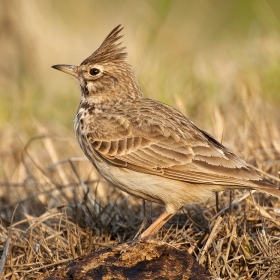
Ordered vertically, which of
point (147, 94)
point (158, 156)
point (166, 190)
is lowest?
point (166, 190)

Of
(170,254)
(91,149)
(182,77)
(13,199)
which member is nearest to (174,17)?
(182,77)

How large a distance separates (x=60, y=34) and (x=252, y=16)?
646cm

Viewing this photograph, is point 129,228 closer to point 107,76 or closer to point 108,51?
point 107,76

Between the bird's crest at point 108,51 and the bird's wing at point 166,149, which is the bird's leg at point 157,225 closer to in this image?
the bird's wing at point 166,149

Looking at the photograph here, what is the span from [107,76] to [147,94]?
2452 millimetres

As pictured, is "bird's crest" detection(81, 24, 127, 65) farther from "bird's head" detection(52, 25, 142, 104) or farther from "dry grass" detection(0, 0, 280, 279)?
"dry grass" detection(0, 0, 280, 279)

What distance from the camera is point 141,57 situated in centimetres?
937

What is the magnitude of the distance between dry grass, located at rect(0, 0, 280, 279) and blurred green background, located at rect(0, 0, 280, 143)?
0.08 feet

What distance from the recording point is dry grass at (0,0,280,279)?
4.93 m

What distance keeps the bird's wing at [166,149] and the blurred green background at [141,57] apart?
3.90 ft

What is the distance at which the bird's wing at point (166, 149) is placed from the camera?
15.9 feet

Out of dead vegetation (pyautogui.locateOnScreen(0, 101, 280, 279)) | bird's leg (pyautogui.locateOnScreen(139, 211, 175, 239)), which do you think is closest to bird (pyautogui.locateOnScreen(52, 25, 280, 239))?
bird's leg (pyautogui.locateOnScreen(139, 211, 175, 239))

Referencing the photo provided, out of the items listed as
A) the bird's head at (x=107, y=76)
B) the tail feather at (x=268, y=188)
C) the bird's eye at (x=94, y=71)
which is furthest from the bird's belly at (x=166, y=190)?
the bird's eye at (x=94, y=71)

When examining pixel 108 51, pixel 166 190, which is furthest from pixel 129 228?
pixel 108 51
